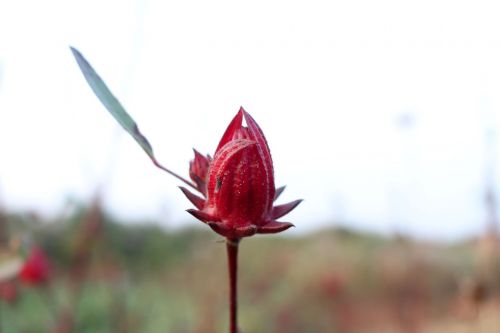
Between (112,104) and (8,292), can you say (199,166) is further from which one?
(8,292)

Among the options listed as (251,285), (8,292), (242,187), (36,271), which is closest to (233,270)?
(242,187)

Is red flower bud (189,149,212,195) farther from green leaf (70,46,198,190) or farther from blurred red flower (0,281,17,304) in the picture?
blurred red flower (0,281,17,304)

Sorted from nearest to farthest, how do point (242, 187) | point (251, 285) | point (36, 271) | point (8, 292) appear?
point (242, 187)
point (36, 271)
point (8, 292)
point (251, 285)

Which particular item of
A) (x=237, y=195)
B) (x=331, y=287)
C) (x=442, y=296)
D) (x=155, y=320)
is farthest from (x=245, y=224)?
(x=442, y=296)

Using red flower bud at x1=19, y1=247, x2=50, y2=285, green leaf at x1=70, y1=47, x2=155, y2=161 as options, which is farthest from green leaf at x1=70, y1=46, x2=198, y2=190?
red flower bud at x1=19, y1=247, x2=50, y2=285

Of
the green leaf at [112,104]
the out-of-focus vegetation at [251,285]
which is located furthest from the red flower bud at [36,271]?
the green leaf at [112,104]
